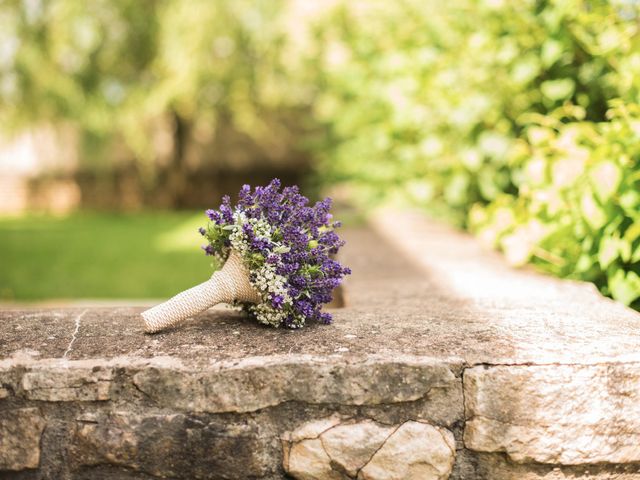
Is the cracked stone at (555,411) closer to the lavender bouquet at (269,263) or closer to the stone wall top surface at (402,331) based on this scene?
the stone wall top surface at (402,331)

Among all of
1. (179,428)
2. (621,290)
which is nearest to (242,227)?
(179,428)

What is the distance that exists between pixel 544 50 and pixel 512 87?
0.46 meters

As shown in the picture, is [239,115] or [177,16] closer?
[177,16]

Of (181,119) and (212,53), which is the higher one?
(212,53)

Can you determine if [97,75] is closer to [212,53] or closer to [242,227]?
[212,53]

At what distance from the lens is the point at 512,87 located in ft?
8.30

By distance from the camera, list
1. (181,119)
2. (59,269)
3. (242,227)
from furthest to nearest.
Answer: (181,119)
(59,269)
(242,227)

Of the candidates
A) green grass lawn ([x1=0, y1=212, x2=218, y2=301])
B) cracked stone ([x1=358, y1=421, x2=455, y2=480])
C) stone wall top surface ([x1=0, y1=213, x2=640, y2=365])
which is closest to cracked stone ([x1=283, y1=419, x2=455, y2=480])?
cracked stone ([x1=358, y1=421, x2=455, y2=480])

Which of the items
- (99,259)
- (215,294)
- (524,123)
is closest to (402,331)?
(215,294)

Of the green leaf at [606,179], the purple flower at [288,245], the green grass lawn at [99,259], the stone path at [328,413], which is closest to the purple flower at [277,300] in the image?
the purple flower at [288,245]

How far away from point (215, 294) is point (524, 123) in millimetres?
1678

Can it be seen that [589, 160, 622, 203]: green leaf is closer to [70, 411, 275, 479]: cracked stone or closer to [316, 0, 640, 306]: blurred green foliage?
[316, 0, 640, 306]: blurred green foliage

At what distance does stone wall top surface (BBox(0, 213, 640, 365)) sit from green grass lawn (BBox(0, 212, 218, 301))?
7.86ft

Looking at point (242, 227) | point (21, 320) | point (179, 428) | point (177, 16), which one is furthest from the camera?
point (177, 16)
